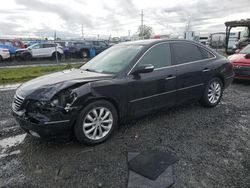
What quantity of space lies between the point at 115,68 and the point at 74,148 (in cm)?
147

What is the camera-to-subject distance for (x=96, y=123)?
3.31m

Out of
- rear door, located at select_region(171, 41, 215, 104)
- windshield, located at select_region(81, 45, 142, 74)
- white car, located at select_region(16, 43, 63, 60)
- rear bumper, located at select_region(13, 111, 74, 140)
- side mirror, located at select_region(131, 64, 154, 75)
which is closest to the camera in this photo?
rear bumper, located at select_region(13, 111, 74, 140)

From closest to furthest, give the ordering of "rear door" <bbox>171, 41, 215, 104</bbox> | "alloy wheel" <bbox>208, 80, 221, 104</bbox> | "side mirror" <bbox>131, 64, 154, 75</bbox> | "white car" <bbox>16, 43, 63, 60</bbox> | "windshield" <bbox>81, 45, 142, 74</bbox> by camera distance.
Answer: "side mirror" <bbox>131, 64, 154, 75</bbox>, "windshield" <bbox>81, 45, 142, 74</bbox>, "rear door" <bbox>171, 41, 215, 104</bbox>, "alloy wheel" <bbox>208, 80, 221, 104</bbox>, "white car" <bbox>16, 43, 63, 60</bbox>

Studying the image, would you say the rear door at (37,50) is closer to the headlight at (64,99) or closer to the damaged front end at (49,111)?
the damaged front end at (49,111)

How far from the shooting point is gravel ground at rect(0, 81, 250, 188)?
2.54 m

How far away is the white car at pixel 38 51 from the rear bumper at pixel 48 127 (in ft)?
53.4

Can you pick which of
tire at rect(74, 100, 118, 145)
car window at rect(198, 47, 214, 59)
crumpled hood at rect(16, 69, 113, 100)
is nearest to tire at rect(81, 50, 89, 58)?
car window at rect(198, 47, 214, 59)

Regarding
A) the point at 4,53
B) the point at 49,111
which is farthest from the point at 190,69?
the point at 4,53

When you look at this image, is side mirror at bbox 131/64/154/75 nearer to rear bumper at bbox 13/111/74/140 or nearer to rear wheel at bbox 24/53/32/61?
rear bumper at bbox 13/111/74/140

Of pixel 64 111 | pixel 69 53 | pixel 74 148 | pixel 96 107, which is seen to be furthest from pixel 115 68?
pixel 69 53

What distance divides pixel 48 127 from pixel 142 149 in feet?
4.52

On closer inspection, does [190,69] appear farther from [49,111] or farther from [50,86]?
[49,111]

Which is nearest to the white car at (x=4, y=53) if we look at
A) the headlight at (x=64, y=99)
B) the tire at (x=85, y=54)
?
the tire at (x=85, y=54)

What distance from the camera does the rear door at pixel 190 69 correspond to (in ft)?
13.9
